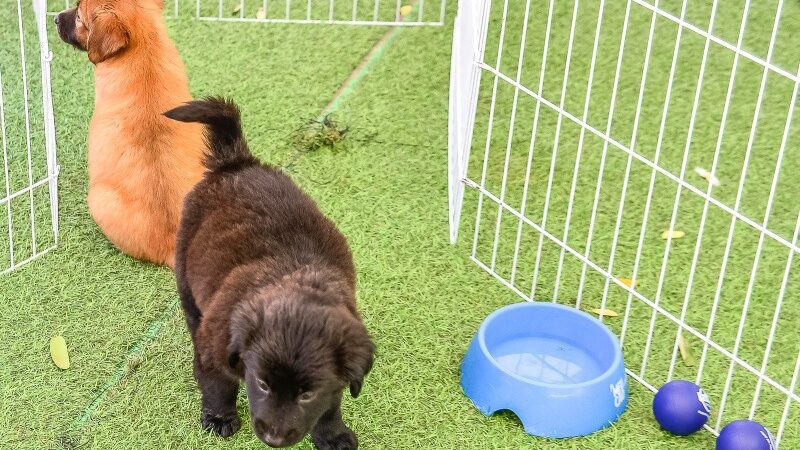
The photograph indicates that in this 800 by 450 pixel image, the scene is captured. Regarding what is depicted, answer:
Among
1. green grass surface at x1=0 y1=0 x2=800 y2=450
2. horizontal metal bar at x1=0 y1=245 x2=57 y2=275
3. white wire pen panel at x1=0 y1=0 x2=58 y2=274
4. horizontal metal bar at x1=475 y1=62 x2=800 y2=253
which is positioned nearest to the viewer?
horizontal metal bar at x1=475 y1=62 x2=800 y2=253

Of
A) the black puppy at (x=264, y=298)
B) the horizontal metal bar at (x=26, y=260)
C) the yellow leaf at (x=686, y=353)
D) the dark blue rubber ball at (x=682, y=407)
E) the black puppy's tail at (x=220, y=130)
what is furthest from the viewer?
the horizontal metal bar at (x=26, y=260)

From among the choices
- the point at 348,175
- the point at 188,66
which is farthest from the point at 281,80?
the point at 348,175

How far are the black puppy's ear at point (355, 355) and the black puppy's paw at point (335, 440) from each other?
0.56 m

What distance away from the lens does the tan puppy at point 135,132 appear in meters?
3.72

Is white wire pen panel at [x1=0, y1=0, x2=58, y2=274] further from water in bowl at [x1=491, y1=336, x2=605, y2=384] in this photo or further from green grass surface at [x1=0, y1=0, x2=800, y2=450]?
water in bowl at [x1=491, y1=336, x2=605, y2=384]

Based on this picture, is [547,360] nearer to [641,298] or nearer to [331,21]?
[641,298]

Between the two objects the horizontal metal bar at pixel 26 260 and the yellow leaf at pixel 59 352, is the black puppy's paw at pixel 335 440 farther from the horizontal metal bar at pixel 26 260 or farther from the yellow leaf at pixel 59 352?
the horizontal metal bar at pixel 26 260

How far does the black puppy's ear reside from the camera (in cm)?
259

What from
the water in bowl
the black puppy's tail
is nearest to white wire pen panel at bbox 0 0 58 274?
the black puppy's tail

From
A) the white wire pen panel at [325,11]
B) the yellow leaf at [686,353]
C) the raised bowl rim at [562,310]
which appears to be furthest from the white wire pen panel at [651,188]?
the white wire pen panel at [325,11]

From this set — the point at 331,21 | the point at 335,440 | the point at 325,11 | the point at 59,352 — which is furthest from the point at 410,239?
the point at 325,11

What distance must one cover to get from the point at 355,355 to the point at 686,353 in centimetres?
152

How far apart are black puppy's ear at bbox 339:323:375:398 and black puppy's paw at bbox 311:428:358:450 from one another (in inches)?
21.9

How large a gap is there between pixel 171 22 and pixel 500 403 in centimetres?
295
